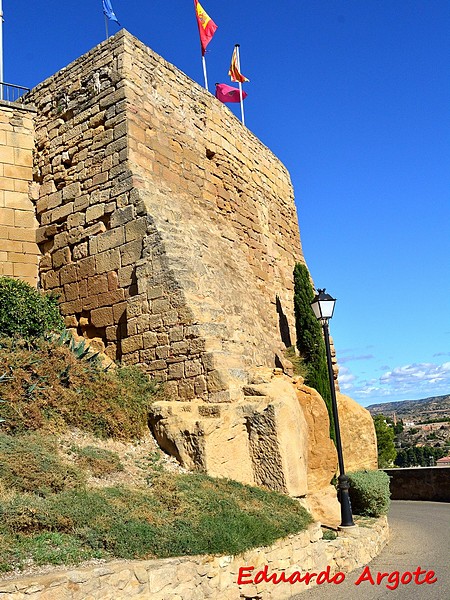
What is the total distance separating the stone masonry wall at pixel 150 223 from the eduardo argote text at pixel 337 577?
8.01ft

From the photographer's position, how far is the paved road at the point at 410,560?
6250 millimetres

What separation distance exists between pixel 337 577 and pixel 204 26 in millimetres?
12526

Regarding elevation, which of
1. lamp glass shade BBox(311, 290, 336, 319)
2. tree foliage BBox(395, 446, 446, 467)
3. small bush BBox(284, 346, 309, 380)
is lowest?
tree foliage BBox(395, 446, 446, 467)

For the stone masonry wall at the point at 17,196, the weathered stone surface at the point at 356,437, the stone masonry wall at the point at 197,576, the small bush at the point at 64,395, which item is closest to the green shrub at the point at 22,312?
the small bush at the point at 64,395

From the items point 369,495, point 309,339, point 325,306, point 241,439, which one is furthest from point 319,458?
point 309,339

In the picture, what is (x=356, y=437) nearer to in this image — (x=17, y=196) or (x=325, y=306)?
(x=325, y=306)

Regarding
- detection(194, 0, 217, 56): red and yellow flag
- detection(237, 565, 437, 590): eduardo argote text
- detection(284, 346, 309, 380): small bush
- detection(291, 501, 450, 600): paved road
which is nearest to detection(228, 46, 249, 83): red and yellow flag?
detection(194, 0, 217, 56): red and yellow flag

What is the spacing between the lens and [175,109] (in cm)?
1186

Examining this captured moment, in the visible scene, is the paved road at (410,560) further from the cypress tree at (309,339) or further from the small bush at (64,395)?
the small bush at (64,395)

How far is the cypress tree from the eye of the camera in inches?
518

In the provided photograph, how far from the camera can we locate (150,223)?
372 inches

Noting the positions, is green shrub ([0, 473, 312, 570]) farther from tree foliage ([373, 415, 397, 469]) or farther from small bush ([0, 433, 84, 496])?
tree foliage ([373, 415, 397, 469])

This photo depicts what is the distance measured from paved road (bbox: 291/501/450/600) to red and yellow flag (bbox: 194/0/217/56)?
453 inches

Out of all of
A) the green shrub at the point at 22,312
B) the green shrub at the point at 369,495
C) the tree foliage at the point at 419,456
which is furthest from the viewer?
the tree foliage at the point at 419,456
